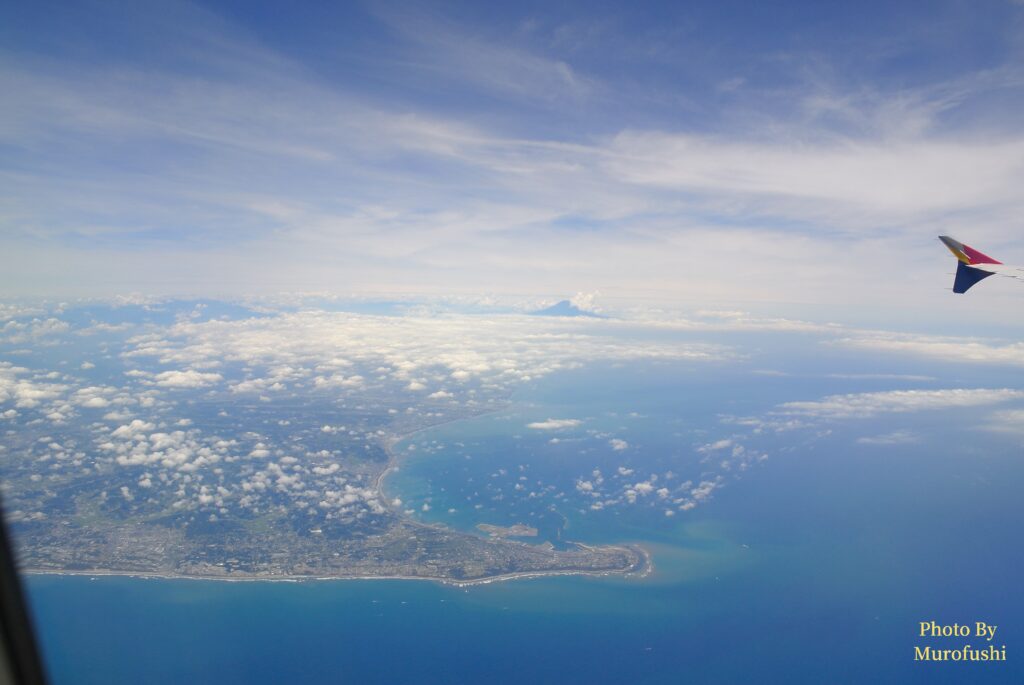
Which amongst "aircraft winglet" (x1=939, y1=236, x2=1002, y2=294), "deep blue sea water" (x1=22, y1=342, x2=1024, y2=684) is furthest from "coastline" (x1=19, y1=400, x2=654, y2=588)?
"aircraft winglet" (x1=939, y1=236, x2=1002, y2=294)

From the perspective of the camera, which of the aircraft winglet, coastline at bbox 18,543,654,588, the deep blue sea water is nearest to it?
the aircraft winglet

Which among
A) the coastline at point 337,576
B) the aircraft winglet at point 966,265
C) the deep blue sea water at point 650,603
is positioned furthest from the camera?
the coastline at point 337,576

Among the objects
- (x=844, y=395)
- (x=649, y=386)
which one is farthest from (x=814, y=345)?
(x=649, y=386)

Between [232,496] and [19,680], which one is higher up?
[19,680]

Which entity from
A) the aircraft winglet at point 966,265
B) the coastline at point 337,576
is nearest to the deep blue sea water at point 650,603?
the coastline at point 337,576

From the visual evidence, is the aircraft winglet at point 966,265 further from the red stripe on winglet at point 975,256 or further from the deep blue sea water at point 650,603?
the deep blue sea water at point 650,603

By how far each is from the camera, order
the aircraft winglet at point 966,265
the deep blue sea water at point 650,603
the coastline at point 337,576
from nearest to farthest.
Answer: the aircraft winglet at point 966,265, the deep blue sea water at point 650,603, the coastline at point 337,576

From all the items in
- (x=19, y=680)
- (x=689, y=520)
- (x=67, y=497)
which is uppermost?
(x=19, y=680)

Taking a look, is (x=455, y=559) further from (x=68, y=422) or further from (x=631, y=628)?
(x=68, y=422)

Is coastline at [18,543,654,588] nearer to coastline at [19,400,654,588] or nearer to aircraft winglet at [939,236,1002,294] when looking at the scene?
coastline at [19,400,654,588]
